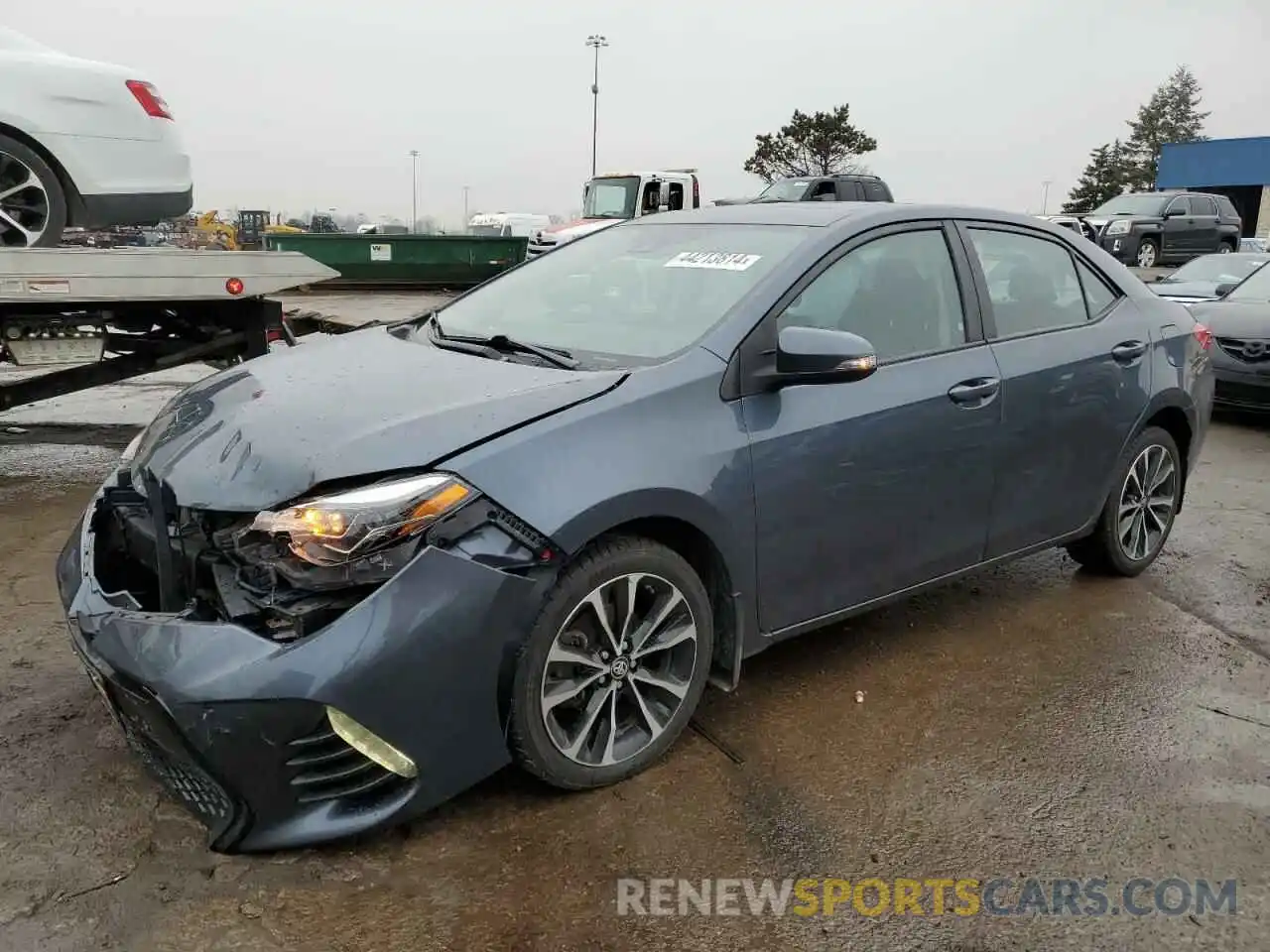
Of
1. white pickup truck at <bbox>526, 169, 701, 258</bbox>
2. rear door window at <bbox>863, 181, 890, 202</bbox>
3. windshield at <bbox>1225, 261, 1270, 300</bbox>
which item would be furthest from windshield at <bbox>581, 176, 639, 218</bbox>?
windshield at <bbox>1225, 261, 1270, 300</bbox>

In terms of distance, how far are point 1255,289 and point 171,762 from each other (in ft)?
31.5

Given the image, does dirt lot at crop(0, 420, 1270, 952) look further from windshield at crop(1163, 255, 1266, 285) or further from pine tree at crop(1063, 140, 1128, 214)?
pine tree at crop(1063, 140, 1128, 214)

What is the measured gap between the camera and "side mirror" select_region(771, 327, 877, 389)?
288cm

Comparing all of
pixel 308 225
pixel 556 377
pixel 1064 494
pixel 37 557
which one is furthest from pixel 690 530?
pixel 308 225

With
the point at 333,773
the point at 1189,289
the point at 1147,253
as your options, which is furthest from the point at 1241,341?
the point at 1147,253

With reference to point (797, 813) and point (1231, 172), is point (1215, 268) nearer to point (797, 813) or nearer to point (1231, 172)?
point (797, 813)

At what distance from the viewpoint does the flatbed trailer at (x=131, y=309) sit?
521 cm

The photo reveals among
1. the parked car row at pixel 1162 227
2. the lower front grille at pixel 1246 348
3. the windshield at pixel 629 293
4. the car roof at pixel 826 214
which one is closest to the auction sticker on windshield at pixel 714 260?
the windshield at pixel 629 293

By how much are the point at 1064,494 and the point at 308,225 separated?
53856mm

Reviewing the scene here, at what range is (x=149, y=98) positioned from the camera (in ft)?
20.4

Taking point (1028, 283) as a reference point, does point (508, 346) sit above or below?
below

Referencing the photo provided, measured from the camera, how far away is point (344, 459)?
7.91 ft

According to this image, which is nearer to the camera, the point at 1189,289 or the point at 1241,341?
the point at 1241,341

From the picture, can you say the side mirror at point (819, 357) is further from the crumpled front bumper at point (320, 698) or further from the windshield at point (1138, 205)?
the windshield at point (1138, 205)
